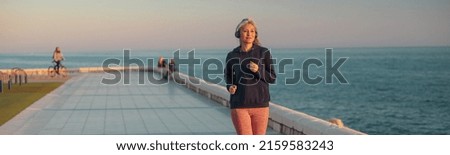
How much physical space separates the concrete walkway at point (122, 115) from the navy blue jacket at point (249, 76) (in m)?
5.80

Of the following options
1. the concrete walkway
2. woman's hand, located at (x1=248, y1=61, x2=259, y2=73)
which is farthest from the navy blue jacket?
the concrete walkway

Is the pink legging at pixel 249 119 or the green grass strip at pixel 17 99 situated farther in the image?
the green grass strip at pixel 17 99

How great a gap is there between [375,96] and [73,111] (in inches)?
2188

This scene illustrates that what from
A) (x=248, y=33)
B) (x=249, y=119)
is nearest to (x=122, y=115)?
(x=249, y=119)

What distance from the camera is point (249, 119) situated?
6.25 m

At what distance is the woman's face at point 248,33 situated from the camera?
19.9ft

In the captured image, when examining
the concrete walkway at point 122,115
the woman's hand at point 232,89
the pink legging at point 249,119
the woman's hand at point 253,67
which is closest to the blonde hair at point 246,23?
the woman's hand at point 253,67

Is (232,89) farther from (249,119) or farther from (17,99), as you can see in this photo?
(17,99)

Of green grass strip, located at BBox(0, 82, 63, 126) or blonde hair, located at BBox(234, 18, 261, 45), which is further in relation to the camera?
green grass strip, located at BBox(0, 82, 63, 126)

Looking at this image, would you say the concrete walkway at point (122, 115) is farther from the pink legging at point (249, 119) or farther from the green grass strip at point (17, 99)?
the pink legging at point (249, 119)

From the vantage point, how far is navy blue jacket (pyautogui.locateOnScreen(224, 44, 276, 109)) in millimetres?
6090

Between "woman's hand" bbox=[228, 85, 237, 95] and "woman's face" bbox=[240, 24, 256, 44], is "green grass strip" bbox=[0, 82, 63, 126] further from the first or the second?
"woman's face" bbox=[240, 24, 256, 44]

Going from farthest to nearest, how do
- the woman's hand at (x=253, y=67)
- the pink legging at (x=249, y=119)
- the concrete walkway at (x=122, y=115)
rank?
the concrete walkway at (x=122, y=115), the pink legging at (x=249, y=119), the woman's hand at (x=253, y=67)

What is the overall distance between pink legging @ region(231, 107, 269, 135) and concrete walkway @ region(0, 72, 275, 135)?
18.7 feet
